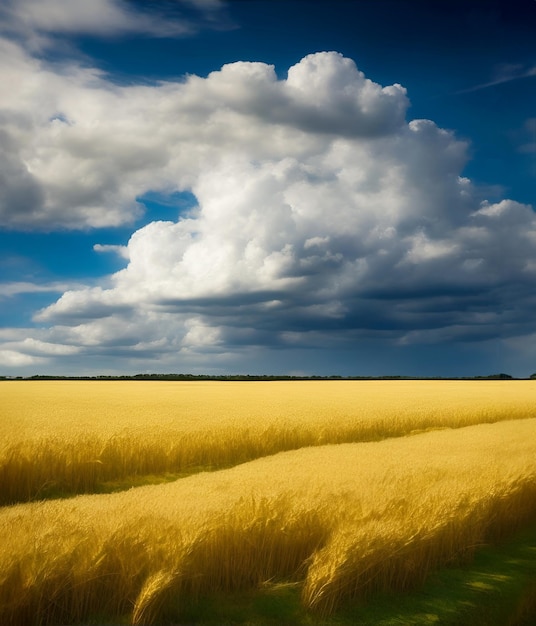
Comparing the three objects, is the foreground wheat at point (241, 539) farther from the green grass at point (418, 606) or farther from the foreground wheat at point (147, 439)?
the foreground wheat at point (147, 439)

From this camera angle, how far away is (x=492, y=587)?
7.19 metres

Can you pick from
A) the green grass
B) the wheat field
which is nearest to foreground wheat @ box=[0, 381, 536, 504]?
the wheat field

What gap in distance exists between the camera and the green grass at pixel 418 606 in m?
5.87

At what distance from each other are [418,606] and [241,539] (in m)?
2.21

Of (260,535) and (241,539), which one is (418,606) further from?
(241,539)

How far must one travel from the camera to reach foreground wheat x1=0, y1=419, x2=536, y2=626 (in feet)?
18.3

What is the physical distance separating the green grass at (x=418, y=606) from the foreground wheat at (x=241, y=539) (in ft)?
0.50

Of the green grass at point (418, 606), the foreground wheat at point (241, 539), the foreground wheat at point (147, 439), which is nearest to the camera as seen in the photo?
the foreground wheat at point (241, 539)

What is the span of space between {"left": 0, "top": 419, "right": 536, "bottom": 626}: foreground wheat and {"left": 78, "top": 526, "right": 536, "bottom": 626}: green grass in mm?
153

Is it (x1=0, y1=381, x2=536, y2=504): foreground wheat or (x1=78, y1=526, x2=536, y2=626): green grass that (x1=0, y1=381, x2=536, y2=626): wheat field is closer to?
(x1=78, y1=526, x2=536, y2=626): green grass

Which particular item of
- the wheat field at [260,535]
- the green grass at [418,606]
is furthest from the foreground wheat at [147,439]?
the green grass at [418,606]

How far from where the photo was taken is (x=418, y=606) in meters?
6.54

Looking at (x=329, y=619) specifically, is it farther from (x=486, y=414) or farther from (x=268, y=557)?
(x=486, y=414)

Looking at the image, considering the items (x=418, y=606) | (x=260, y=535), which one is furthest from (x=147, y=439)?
(x=418, y=606)
